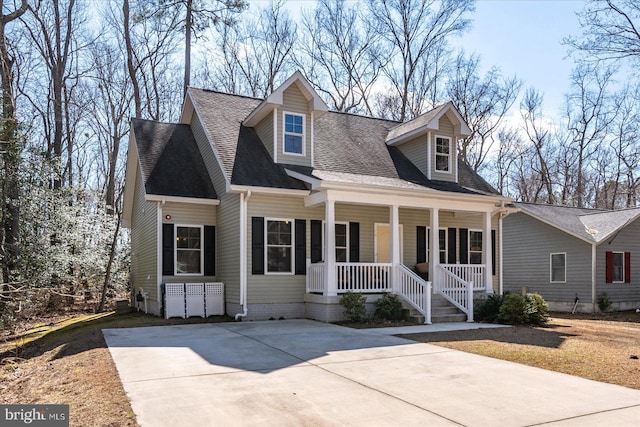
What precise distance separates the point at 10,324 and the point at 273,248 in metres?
6.36

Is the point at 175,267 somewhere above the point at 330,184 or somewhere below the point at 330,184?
below

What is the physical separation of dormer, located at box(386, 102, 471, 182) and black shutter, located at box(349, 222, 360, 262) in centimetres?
324

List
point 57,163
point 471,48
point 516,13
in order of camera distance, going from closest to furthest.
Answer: point 516,13, point 57,163, point 471,48

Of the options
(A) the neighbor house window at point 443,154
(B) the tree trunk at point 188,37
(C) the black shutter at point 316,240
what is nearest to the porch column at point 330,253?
(C) the black shutter at point 316,240

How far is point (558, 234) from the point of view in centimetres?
2067

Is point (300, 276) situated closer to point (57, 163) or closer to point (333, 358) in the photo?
point (333, 358)

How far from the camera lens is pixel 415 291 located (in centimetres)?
1352

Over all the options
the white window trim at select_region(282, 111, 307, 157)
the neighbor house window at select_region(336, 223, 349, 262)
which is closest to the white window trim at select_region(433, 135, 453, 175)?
the neighbor house window at select_region(336, 223, 349, 262)

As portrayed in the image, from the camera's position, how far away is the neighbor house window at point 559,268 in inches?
803

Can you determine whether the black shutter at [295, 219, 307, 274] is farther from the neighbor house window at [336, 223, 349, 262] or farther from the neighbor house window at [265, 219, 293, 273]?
the neighbor house window at [336, 223, 349, 262]

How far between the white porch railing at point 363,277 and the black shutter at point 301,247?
1.06 meters

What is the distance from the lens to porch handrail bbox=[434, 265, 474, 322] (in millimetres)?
13747

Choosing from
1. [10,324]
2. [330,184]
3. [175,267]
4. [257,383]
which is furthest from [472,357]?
[10,324]

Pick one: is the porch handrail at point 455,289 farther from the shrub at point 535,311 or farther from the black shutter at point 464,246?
the black shutter at point 464,246
